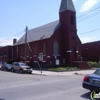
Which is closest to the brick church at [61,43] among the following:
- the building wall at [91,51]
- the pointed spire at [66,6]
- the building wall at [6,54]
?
the pointed spire at [66,6]

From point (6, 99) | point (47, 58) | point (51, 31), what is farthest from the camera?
point (51, 31)

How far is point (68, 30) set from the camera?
40844 millimetres

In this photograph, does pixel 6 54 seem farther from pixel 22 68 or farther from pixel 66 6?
pixel 22 68

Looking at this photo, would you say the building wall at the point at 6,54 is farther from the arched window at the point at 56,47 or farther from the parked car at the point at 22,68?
the parked car at the point at 22,68

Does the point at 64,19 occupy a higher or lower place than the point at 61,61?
higher

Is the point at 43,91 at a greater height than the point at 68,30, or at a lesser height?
lesser

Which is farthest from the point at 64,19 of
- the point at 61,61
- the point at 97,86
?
the point at 97,86

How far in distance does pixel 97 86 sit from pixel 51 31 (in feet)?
111

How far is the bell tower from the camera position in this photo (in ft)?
134

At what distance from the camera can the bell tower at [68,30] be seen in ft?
134

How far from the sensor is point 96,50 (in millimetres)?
51719

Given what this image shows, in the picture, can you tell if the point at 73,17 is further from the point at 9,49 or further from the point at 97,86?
the point at 97,86

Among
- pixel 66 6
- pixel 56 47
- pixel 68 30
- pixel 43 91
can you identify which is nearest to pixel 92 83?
pixel 43 91

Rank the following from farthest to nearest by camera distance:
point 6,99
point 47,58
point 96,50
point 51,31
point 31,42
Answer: point 96,50 < point 31,42 < point 51,31 < point 47,58 < point 6,99
